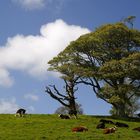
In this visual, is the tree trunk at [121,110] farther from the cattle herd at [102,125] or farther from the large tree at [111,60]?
the cattle herd at [102,125]

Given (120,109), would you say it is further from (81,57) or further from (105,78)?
(81,57)

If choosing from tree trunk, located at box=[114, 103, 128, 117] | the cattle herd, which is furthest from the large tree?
the cattle herd

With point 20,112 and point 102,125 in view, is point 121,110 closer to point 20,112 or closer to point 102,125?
point 20,112

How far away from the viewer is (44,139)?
38750 mm

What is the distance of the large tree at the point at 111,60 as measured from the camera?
6819cm

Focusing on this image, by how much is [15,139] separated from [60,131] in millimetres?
6148

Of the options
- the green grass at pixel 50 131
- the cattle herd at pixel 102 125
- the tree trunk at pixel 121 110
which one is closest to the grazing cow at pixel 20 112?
the cattle herd at pixel 102 125

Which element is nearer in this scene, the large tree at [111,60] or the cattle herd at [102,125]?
the cattle herd at [102,125]

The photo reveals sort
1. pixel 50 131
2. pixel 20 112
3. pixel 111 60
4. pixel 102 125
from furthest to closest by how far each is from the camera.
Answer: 1. pixel 111 60
2. pixel 20 112
3. pixel 102 125
4. pixel 50 131

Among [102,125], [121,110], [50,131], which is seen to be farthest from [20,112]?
[121,110]

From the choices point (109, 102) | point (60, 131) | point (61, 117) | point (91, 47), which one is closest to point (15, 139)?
point (60, 131)

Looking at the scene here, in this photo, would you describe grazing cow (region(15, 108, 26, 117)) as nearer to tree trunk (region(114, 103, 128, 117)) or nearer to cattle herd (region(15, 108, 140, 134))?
cattle herd (region(15, 108, 140, 134))

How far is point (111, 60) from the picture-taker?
70.6 meters

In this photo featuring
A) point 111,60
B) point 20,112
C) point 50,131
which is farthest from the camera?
point 111,60
